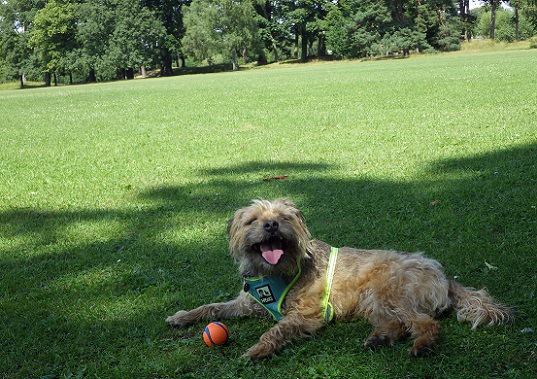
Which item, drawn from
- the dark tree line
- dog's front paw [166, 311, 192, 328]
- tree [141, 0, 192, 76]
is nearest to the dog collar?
dog's front paw [166, 311, 192, 328]

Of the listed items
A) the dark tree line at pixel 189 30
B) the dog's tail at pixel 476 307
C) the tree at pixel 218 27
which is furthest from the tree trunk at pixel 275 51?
the dog's tail at pixel 476 307

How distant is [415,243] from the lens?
5.67m

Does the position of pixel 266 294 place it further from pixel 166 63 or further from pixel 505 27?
pixel 505 27

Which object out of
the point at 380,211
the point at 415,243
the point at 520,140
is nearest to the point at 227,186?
the point at 380,211

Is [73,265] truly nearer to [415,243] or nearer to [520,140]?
[415,243]

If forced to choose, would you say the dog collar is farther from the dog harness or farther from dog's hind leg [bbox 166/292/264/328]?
dog's hind leg [bbox 166/292/264/328]

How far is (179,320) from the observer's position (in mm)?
4285

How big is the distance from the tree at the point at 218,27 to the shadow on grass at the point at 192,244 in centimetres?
6316

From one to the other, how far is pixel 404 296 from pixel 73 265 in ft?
11.7

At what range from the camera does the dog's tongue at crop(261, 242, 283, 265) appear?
393 cm

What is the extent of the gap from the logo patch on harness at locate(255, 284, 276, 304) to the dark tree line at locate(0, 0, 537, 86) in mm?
64686

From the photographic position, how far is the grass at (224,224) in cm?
374

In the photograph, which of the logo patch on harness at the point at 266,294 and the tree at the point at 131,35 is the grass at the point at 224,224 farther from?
the tree at the point at 131,35

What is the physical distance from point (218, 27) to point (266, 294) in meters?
69.3
